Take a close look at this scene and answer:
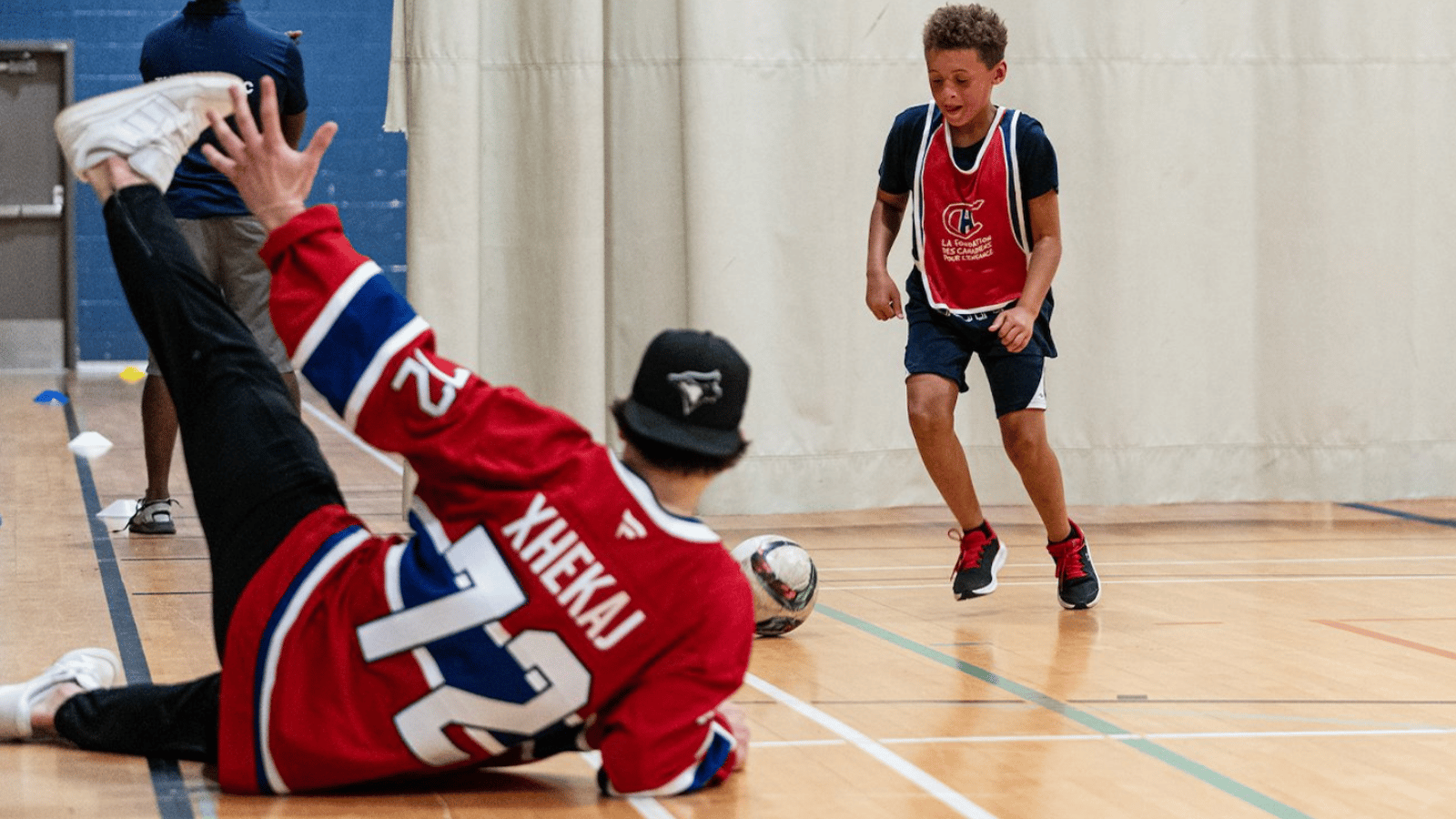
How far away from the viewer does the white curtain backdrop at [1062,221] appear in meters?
6.36

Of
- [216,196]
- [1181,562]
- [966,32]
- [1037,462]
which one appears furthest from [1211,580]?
[216,196]

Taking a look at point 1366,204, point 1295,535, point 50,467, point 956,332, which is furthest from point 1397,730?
point 50,467

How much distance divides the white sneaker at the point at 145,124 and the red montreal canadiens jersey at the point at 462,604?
558mm

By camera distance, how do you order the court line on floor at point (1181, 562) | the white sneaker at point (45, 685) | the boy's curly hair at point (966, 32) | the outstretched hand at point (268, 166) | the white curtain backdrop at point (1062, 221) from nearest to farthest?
the outstretched hand at point (268, 166) → the white sneaker at point (45, 685) → the boy's curly hair at point (966, 32) → the court line on floor at point (1181, 562) → the white curtain backdrop at point (1062, 221)

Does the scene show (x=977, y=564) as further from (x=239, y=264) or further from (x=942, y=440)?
(x=239, y=264)

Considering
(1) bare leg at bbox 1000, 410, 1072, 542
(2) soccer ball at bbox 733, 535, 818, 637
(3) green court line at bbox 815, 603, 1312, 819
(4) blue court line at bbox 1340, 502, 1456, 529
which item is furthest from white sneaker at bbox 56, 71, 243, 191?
(4) blue court line at bbox 1340, 502, 1456, 529

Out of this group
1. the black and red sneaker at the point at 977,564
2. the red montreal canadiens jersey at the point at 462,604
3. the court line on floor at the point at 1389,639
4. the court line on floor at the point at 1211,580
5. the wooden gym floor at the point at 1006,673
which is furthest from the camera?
the court line on floor at the point at 1211,580

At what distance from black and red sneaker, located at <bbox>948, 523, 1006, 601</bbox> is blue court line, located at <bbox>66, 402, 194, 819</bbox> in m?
2.04

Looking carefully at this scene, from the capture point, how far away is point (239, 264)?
221 inches

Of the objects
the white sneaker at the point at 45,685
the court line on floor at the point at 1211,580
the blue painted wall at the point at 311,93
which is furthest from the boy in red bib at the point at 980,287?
the blue painted wall at the point at 311,93

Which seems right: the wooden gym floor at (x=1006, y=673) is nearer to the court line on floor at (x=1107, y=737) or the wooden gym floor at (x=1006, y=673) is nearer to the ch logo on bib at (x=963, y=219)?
the court line on floor at (x=1107, y=737)

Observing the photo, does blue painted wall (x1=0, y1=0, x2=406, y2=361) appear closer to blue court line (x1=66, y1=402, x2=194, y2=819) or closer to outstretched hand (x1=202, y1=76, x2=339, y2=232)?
blue court line (x1=66, y1=402, x2=194, y2=819)

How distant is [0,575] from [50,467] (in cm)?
265

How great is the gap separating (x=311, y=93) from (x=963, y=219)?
8896mm
